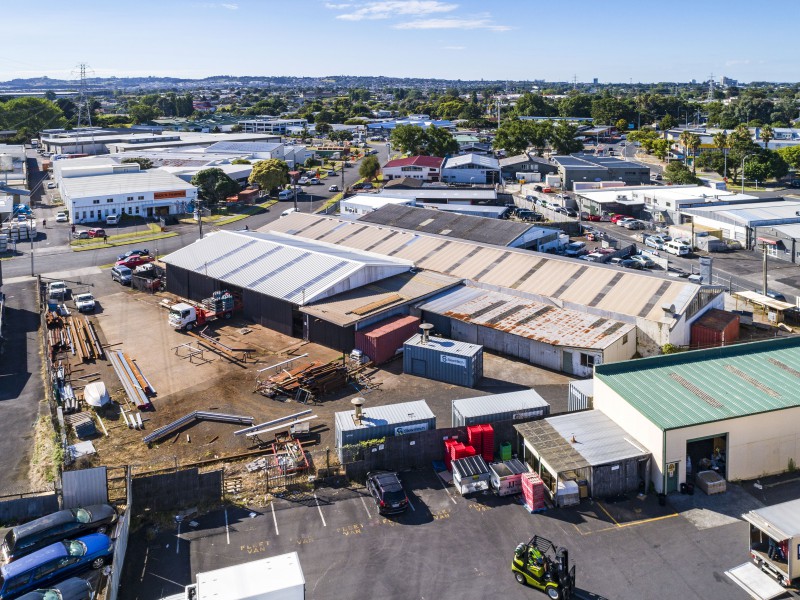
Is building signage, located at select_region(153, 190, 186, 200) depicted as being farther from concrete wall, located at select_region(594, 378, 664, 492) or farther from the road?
concrete wall, located at select_region(594, 378, 664, 492)

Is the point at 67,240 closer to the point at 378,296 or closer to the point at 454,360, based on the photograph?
the point at 378,296

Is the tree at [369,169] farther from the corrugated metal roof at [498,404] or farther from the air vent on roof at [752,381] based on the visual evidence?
the air vent on roof at [752,381]

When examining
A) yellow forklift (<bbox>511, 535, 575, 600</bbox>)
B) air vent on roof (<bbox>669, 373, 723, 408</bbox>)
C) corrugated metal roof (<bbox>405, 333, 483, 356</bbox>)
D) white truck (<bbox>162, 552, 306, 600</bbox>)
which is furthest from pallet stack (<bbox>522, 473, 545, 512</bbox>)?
corrugated metal roof (<bbox>405, 333, 483, 356</bbox>)

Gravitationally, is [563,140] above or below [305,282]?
above

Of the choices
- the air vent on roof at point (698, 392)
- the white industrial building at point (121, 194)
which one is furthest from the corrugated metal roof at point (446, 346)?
the white industrial building at point (121, 194)

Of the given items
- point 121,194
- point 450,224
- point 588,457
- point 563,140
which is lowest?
point 588,457

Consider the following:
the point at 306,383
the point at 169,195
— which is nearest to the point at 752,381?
the point at 306,383

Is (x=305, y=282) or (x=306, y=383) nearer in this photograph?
(x=306, y=383)
